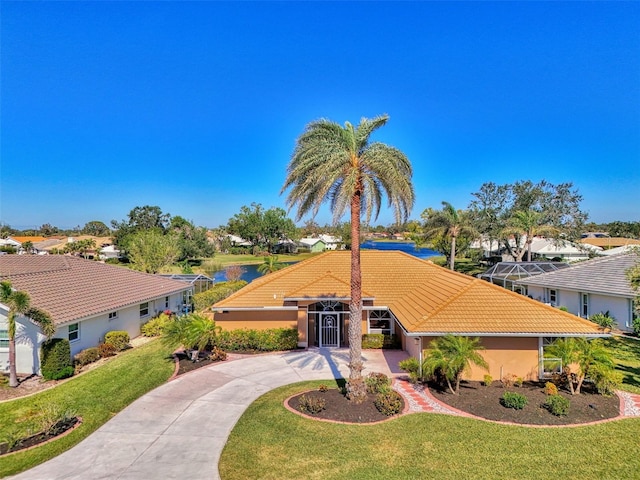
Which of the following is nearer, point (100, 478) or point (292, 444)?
point (100, 478)

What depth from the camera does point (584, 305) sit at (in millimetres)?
26312

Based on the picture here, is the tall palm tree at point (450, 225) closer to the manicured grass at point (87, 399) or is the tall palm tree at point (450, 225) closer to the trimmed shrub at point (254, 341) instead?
the trimmed shrub at point (254, 341)

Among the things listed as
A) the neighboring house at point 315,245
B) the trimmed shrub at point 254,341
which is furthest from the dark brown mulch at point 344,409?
the neighboring house at point 315,245

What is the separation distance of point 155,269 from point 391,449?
127 feet

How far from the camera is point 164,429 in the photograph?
11141 millimetres

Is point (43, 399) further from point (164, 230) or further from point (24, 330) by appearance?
point (164, 230)

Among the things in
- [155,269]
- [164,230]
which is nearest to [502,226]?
[155,269]

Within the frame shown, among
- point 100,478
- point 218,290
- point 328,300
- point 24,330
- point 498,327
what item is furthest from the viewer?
point 218,290

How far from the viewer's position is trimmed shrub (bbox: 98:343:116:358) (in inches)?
732

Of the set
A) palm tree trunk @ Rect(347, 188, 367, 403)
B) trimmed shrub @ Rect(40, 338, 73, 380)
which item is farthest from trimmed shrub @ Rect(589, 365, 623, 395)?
trimmed shrub @ Rect(40, 338, 73, 380)

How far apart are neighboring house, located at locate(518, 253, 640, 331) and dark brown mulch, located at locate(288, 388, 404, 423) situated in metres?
18.9

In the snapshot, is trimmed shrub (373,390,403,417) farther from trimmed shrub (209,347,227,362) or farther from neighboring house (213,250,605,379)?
trimmed shrub (209,347,227,362)

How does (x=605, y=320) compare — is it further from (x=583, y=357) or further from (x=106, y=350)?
(x=106, y=350)

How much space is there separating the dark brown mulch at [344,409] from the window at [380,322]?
309 inches
